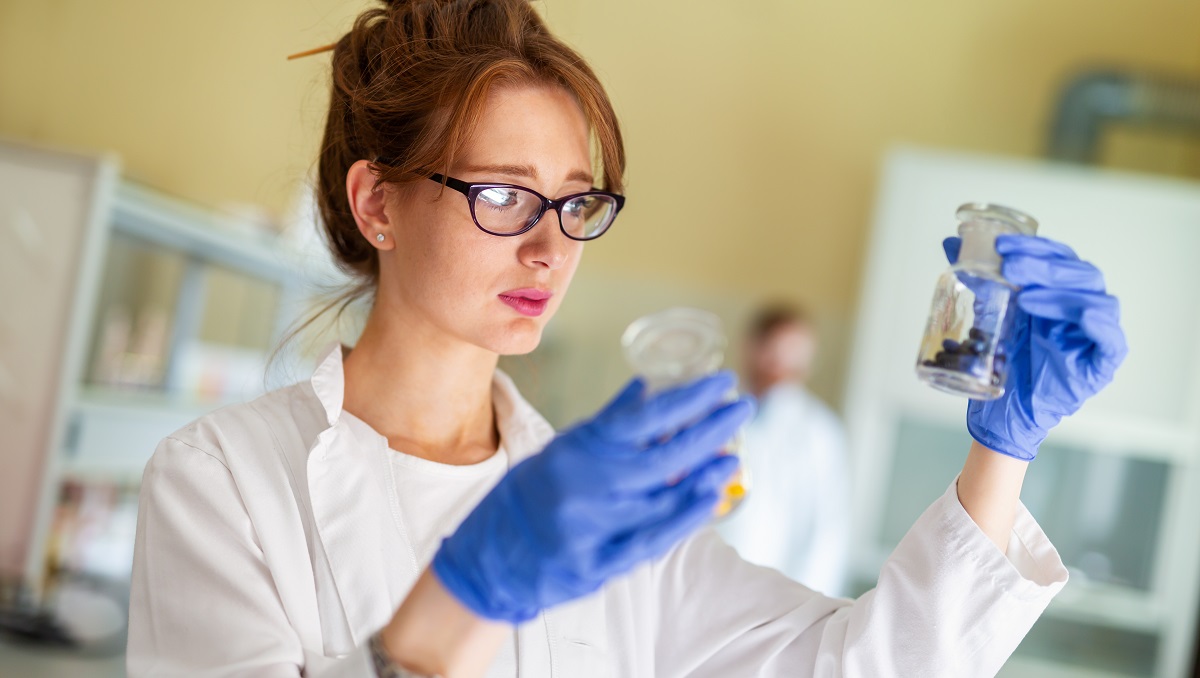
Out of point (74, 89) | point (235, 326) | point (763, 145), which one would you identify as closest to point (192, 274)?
point (235, 326)

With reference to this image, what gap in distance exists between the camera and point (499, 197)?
1203mm

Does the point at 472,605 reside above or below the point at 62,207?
below

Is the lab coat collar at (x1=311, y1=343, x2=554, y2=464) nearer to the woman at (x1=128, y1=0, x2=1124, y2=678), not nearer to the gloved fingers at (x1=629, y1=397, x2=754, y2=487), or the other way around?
the woman at (x1=128, y1=0, x2=1124, y2=678)

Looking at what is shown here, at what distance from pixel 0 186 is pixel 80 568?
1112 millimetres

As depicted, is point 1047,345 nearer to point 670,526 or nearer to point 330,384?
point 670,526

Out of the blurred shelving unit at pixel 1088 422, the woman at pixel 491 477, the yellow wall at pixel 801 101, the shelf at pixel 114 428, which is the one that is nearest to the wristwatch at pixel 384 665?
the woman at pixel 491 477

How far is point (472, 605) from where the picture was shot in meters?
0.86

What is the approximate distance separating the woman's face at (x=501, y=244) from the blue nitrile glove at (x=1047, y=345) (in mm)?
441

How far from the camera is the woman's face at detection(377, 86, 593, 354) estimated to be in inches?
47.8

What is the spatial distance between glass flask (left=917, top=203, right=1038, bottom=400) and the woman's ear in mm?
654

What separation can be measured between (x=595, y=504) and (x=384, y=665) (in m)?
0.22

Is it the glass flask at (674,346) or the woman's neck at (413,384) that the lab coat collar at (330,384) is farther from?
the glass flask at (674,346)

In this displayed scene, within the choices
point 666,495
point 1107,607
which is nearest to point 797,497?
point 1107,607

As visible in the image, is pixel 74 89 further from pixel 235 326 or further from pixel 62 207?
pixel 62 207
